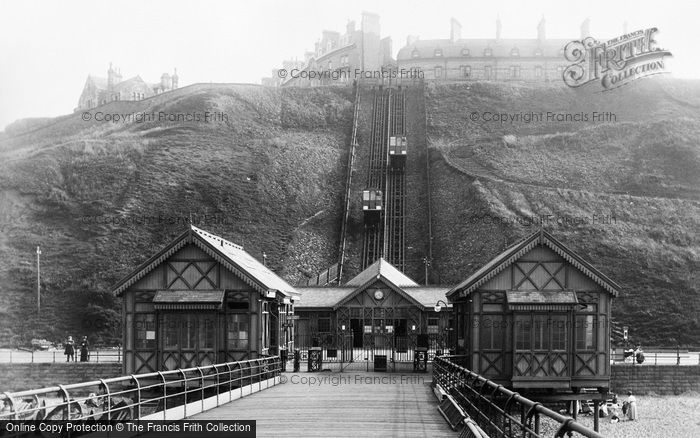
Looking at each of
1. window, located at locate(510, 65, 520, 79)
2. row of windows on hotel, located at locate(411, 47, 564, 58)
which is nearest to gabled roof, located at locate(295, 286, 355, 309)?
row of windows on hotel, located at locate(411, 47, 564, 58)

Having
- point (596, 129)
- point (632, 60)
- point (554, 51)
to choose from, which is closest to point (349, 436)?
point (632, 60)

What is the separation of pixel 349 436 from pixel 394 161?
73.6 meters

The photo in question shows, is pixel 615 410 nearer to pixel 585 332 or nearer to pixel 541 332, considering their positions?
pixel 585 332

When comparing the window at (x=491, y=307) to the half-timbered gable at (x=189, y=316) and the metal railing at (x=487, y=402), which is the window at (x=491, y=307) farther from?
the half-timbered gable at (x=189, y=316)

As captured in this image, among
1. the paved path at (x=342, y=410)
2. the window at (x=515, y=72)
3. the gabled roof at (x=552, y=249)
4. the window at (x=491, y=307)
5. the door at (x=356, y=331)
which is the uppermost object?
the window at (x=515, y=72)

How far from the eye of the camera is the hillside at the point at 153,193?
61.4 m

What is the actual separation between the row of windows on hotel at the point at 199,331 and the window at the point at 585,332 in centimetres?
1343

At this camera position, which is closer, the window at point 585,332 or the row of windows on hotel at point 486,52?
the window at point 585,332

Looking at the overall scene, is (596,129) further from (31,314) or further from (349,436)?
(349,436)

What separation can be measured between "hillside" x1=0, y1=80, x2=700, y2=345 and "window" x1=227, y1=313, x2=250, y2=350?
86.1 ft

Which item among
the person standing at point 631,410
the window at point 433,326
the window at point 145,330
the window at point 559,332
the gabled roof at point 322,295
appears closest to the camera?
the window at point 559,332

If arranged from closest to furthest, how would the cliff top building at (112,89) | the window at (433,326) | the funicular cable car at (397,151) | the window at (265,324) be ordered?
1. the window at (265,324)
2. the window at (433,326)
3. the funicular cable car at (397,151)
4. the cliff top building at (112,89)

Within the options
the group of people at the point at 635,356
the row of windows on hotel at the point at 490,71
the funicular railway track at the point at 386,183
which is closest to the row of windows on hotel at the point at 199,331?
the group of people at the point at 635,356

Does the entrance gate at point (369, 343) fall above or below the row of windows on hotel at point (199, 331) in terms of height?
below
